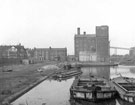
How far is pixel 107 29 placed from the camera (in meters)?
166

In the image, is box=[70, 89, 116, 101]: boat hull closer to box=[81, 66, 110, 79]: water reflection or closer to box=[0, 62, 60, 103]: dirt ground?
box=[0, 62, 60, 103]: dirt ground

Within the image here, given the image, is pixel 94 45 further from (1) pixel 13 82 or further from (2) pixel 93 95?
(2) pixel 93 95

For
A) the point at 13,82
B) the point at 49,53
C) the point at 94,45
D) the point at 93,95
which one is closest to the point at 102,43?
the point at 94,45

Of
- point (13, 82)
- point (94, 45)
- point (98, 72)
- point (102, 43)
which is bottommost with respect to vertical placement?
point (98, 72)

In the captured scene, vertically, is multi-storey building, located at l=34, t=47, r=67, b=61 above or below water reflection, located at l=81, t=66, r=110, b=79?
above

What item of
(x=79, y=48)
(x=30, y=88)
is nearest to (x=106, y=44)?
(x=79, y=48)

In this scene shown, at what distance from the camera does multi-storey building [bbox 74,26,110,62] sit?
15123 centimetres

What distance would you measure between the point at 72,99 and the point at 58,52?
154119mm

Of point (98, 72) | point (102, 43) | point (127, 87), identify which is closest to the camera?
point (127, 87)

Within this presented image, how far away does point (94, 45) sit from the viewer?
565ft

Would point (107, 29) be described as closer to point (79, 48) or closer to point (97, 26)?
point (97, 26)

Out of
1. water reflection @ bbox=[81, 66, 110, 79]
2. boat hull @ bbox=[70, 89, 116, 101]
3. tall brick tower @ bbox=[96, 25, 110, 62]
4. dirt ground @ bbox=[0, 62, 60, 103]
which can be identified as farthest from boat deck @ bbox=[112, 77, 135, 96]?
tall brick tower @ bbox=[96, 25, 110, 62]

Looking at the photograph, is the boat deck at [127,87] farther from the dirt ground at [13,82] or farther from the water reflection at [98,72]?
the water reflection at [98,72]

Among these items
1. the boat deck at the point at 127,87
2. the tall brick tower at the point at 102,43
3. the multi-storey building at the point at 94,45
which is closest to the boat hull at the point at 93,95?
the boat deck at the point at 127,87
